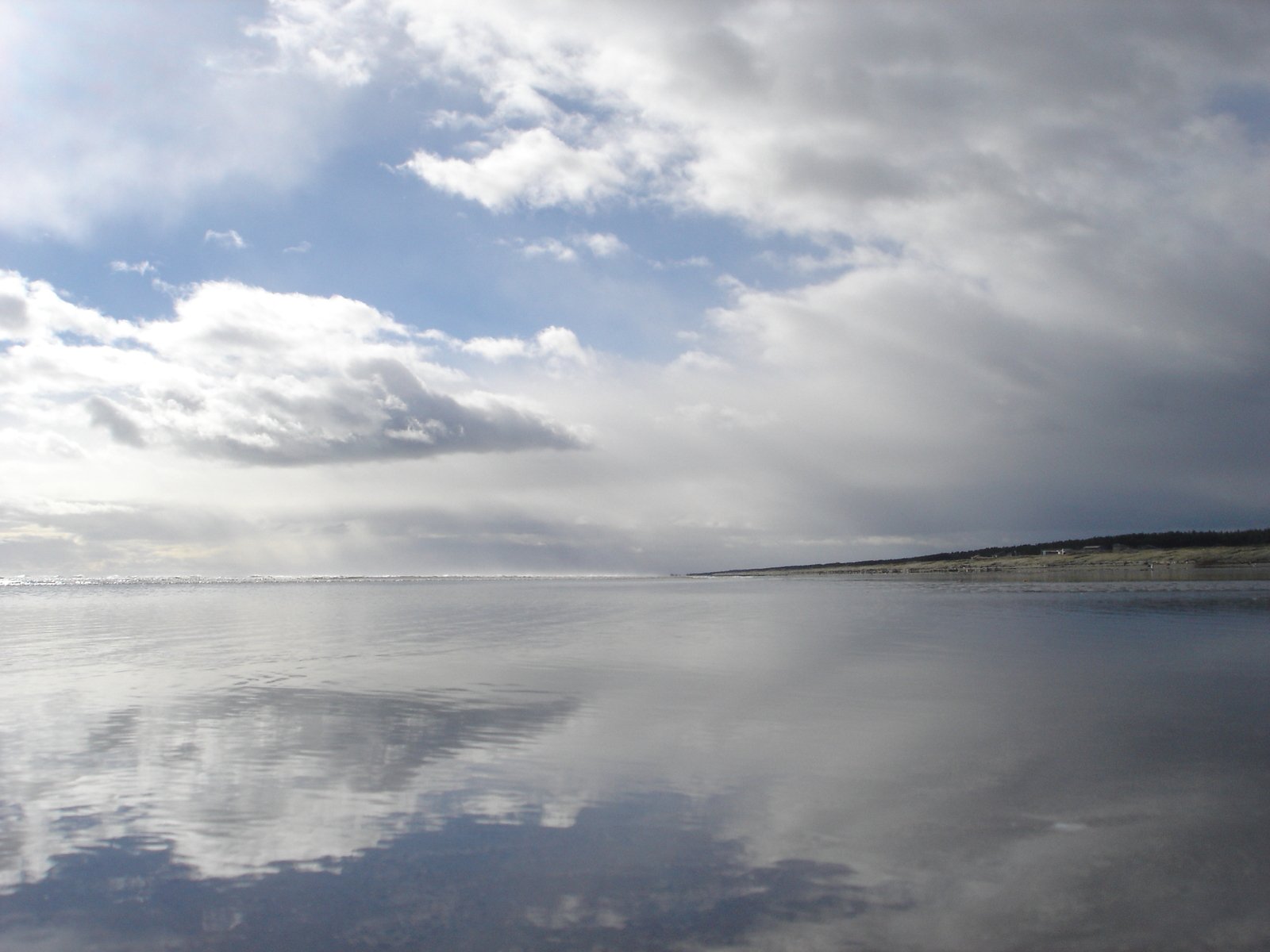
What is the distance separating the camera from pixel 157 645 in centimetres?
3231

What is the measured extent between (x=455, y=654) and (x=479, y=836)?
1959 cm

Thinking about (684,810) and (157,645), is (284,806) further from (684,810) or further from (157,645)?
(157,645)

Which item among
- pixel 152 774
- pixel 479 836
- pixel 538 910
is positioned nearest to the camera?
pixel 538 910

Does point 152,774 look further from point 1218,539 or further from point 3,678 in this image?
point 1218,539

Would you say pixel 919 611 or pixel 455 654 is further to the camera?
pixel 919 611

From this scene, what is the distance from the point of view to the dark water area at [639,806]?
7.48 metres

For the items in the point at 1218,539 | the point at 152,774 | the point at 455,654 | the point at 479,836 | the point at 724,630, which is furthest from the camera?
the point at 1218,539

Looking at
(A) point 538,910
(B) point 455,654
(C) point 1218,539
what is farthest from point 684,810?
(C) point 1218,539

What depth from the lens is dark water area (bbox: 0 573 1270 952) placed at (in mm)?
7484

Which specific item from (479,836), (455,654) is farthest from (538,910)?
(455,654)

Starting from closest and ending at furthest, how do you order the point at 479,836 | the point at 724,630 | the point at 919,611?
the point at 479,836 < the point at 724,630 < the point at 919,611

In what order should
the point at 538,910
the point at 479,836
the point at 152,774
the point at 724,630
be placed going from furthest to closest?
1. the point at 724,630
2. the point at 152,774
3. the point at 479,836
4. the point at 538,910

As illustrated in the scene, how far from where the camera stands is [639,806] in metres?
10.9

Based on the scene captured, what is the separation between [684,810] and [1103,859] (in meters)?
4.76
